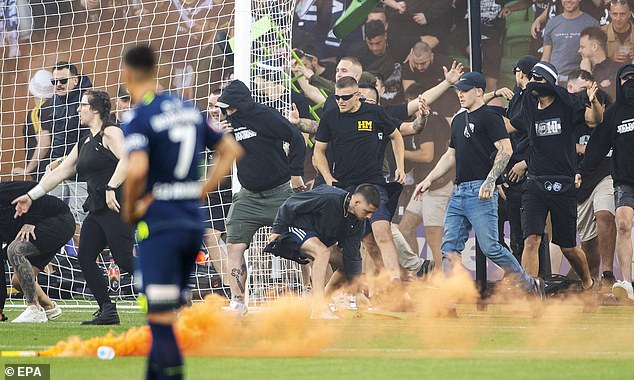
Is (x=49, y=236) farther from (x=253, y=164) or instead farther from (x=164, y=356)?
(x=164, y=356)

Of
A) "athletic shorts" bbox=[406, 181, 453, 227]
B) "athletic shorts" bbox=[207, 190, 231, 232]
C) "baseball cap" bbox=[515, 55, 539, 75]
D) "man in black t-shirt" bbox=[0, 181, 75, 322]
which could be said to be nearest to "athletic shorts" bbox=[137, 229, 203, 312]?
"man in black t-shirt" bbox=[0, 181, 75, 322]

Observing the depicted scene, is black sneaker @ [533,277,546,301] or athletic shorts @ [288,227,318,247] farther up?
athletic shorts @ [288,227,318,247]

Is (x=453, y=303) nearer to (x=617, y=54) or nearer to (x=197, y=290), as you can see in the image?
(x=197, y=290)

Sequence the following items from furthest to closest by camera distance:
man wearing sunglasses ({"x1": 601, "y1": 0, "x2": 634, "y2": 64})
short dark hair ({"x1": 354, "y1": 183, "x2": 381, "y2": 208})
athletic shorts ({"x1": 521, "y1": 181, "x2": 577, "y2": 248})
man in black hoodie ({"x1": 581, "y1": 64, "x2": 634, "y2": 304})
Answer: man wearing sunglasses ({"x1": 601, "y1": 0, "x2": 634, "y2": 64})
man in black hoodie ({"x1": 581, "y1": 64, "x2": 634, "y2": 304})
athletic shorts ({"x1": 521, "y1": 181, "x2": 577, "y2": 248})
short dark hair ({"x1": 354, "y1": 183, "x2": 381, "y2": 208})

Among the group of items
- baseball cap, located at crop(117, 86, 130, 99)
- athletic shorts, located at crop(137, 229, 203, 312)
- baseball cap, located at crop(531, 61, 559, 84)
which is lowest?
athletic shorts, located at crop(137, 229, 203, 312)

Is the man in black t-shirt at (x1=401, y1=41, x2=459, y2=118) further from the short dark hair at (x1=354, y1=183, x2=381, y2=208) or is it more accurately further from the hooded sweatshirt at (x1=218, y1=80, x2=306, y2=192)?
the short dark hair at (x1=354, y1=183, x2=381, y2=208)

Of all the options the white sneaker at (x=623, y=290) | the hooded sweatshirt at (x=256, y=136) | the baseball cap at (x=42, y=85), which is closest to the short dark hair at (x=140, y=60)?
the hooded sweatshirt at (x=256, y=136)

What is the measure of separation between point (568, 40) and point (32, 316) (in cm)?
842

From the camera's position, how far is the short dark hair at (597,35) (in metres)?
16.6

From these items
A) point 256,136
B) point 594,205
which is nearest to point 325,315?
point 256,136

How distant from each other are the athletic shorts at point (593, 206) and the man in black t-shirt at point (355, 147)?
2876mm

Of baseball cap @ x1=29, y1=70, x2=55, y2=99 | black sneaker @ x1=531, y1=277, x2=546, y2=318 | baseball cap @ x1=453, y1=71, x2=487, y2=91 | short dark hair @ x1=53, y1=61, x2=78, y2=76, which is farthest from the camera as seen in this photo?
baseball cap @ x1=29, y1=70, x2=55, y2=99

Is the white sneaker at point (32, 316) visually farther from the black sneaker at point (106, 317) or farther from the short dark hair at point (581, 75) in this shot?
Result: the short dark hair at point (581, 75)

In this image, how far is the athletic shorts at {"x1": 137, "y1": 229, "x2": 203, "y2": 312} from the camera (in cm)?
596
